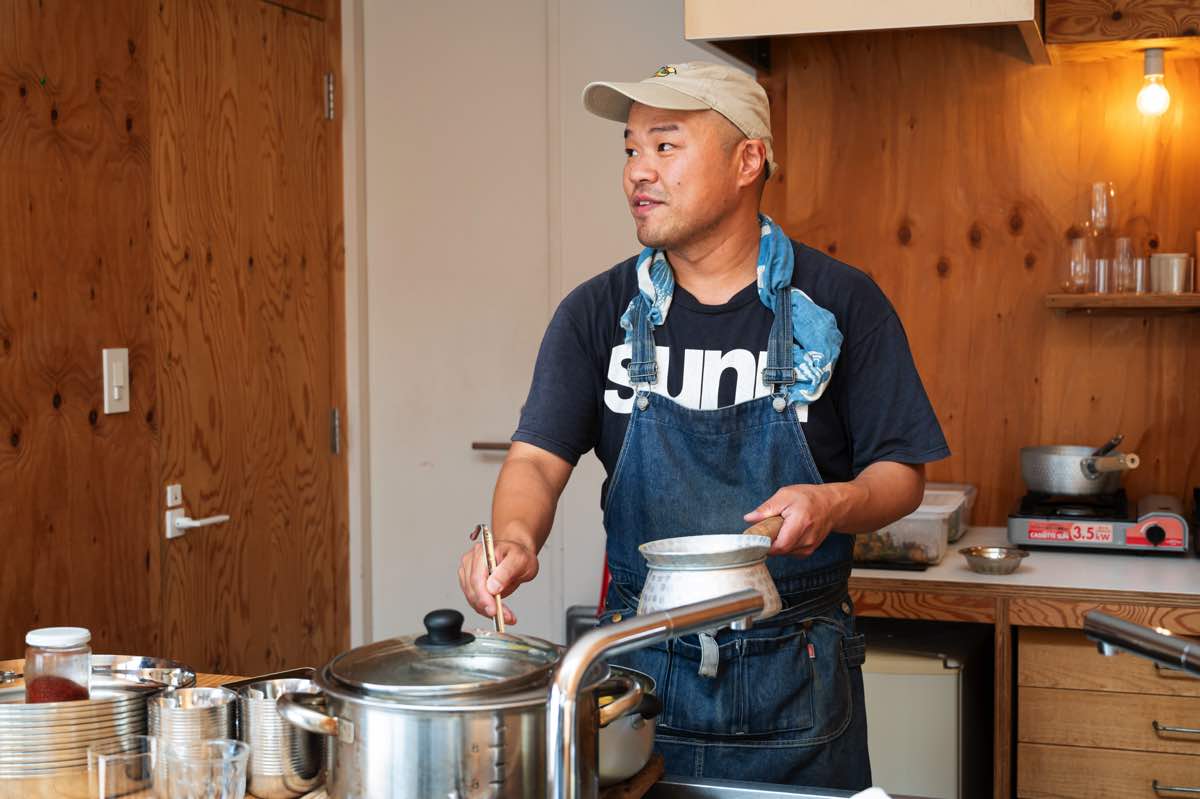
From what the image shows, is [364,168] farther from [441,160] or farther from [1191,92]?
[1191,92]

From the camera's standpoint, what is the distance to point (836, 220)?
3.50 metres

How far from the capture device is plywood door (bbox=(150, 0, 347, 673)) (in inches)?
126

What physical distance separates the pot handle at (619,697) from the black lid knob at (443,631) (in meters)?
0.14

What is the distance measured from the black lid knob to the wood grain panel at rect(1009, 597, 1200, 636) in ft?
5.66

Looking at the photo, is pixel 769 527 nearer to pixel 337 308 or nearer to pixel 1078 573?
pixel 1078 573

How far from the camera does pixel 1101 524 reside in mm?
3029

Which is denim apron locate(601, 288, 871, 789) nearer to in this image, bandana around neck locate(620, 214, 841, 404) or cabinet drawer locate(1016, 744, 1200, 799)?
bandana around neck locate(620, 214, 841, 404)

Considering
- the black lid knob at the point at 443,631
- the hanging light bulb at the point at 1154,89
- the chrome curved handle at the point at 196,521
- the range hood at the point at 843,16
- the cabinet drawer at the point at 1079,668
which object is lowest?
the cabinet drawer at the point at 1079,668

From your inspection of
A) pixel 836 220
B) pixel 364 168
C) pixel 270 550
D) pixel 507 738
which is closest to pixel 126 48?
pixel 364 168

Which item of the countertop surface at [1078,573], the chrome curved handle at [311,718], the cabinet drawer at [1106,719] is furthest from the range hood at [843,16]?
the chrome curved handle at [311,718]

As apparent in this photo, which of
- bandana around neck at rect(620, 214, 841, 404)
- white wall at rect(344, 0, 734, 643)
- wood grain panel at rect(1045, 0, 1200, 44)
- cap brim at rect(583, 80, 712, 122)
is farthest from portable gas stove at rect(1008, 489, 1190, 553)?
cap brim at rect(583, 80, 712, 122)

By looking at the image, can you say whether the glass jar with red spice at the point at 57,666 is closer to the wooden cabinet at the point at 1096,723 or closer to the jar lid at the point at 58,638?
the jar lid at the point at 58,638

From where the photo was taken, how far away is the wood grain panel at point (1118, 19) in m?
2.92

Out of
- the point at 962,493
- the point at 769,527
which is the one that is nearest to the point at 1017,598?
the point at 962,493
